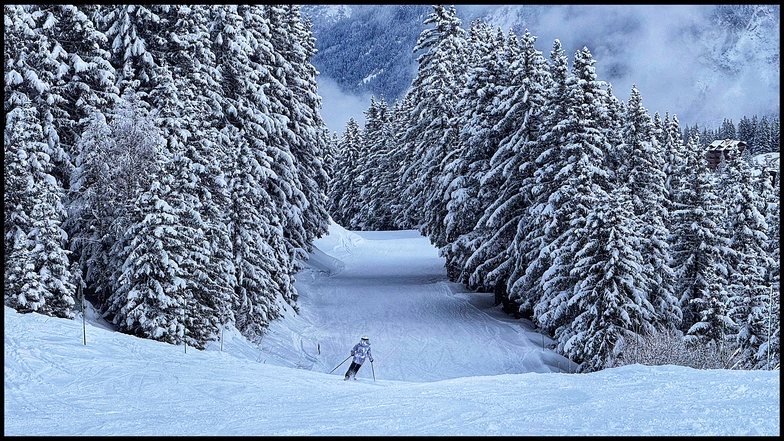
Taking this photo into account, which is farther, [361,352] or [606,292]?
[606,292]

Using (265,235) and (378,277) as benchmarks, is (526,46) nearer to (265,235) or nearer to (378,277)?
(265,235)

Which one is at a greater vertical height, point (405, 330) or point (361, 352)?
point (361, 352)

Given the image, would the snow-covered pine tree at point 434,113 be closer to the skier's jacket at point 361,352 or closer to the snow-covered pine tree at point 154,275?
the snow-covered pine tree at point 154,275

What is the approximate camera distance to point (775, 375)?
10977 millimetres

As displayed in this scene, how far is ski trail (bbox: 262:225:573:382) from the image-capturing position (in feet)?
75.9

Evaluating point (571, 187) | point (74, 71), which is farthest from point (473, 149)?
point (74, 71)

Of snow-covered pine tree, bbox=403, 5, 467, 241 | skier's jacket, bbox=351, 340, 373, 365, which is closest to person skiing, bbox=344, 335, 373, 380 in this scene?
skier's jacket, bbox=351, 340, 373, 365

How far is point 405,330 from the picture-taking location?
27.2 meters

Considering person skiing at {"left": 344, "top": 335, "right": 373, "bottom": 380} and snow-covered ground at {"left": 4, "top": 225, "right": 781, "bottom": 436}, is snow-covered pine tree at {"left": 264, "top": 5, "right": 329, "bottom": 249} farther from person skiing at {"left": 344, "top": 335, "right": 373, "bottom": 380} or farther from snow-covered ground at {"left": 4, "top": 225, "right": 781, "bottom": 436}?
person skiing at {"left": 344, "top": 335, "right": 373, "bottom": 380}

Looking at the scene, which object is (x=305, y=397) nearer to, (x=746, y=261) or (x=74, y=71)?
(x=74, y=71)

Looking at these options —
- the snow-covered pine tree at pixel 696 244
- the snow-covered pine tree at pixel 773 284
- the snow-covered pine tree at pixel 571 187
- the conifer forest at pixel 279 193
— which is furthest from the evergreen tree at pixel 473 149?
the snow-covered pine tree at pixel 773 284

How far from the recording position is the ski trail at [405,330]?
23.1 meters

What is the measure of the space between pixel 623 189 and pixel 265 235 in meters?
13.4

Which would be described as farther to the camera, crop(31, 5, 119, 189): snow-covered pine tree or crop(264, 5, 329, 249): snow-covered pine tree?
crop(264, 5, 329, 249): snow-covered pine tree
